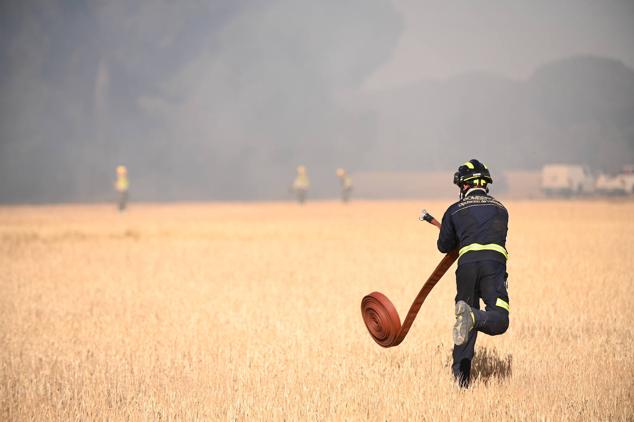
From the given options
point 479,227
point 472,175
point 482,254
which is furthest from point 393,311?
point 472,175

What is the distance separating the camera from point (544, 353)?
29.4 feet

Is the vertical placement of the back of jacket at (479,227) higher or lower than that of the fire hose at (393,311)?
higher

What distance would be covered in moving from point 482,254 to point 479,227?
0.25 meters

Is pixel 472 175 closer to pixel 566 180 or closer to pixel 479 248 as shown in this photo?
pixel 479 248

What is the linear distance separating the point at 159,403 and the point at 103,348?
298 centimetres

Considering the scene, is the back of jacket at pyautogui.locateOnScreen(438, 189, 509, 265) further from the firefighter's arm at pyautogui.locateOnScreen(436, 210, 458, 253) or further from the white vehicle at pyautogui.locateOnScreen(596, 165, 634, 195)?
the white vehicle at pyautogui.locateOnScreen(596, 165, 634, 195)

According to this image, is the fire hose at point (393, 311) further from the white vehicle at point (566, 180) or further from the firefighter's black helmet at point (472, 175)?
the white vehicle at point (566, 180)

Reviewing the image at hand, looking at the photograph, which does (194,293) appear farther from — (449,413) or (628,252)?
(628,252)

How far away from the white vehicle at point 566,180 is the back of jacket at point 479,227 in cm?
6411

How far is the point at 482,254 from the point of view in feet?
22.2

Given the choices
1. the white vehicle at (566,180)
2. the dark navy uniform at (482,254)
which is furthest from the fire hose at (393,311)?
the white vehicle at (566,180)

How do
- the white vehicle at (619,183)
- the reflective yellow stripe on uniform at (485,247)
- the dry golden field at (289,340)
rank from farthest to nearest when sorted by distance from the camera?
the white vehicle at (619,183)
the dry golden field at (289,340)
the reflective yellow stripe on uniform at (485,247)

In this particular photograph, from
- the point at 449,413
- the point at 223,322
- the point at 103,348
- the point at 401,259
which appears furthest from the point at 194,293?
the point at 449,413

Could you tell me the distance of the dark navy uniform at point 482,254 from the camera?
6719 mm
